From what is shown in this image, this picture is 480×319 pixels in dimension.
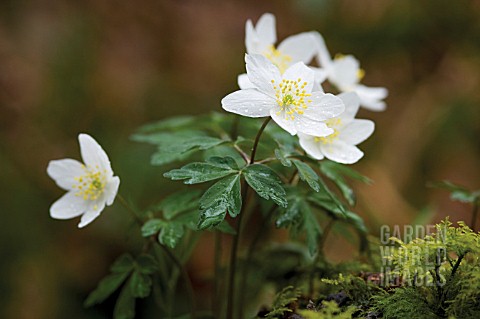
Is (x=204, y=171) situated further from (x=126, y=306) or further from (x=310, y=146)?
(x=126, y=306)

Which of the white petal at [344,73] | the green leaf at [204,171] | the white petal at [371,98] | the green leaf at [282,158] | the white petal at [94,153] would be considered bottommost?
the white petal at [94,153]

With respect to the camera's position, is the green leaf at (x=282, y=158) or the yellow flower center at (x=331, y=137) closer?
the green leaf at (x=282, y=158)

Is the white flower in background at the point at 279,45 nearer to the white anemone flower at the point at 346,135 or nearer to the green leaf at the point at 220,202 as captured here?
the white anemone flower at the point at 346,135

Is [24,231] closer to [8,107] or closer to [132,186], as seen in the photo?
[132,186]

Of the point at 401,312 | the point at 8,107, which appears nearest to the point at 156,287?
the point at 401,312

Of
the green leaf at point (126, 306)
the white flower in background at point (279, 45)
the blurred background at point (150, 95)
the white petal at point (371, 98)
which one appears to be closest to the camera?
the green leaf at point (126, 306)

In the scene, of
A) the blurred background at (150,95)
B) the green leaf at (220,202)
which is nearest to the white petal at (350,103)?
the green leaf at (220,202)

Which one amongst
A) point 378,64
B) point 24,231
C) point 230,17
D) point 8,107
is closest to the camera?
point 24,231

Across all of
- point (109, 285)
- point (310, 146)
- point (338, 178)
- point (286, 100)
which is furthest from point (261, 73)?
point (109, 285)
